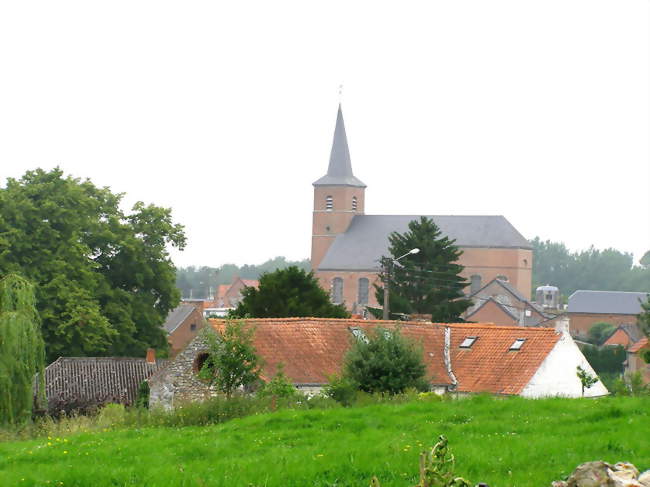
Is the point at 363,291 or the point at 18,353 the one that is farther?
the point at 363,291

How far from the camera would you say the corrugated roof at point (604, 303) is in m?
110

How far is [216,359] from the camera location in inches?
880

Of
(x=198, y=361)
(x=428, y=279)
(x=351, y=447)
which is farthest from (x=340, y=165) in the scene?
(x=351, y=447)

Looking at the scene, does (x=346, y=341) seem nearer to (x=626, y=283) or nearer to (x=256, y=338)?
(x=256, y=338)

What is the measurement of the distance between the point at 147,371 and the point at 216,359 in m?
17.3

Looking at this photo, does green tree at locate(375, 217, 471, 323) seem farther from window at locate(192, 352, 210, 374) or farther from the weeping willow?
the weeping willow

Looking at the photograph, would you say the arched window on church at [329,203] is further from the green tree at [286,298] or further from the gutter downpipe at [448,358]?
the gutter downpipe at [448,358]

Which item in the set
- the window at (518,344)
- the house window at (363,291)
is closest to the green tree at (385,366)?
the window at (518,344)

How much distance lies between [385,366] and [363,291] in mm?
86322

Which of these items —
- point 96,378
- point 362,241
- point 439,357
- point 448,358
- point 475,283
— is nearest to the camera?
point 439,357

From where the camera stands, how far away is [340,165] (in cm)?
11056

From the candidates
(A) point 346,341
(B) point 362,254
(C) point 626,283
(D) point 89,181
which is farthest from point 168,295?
(C) point 626,283

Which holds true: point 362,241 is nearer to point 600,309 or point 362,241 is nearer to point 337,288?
point 337,288

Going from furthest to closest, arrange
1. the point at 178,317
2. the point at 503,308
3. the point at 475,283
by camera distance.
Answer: the point at 475,283
the point at 503,308
the point at 178,317
